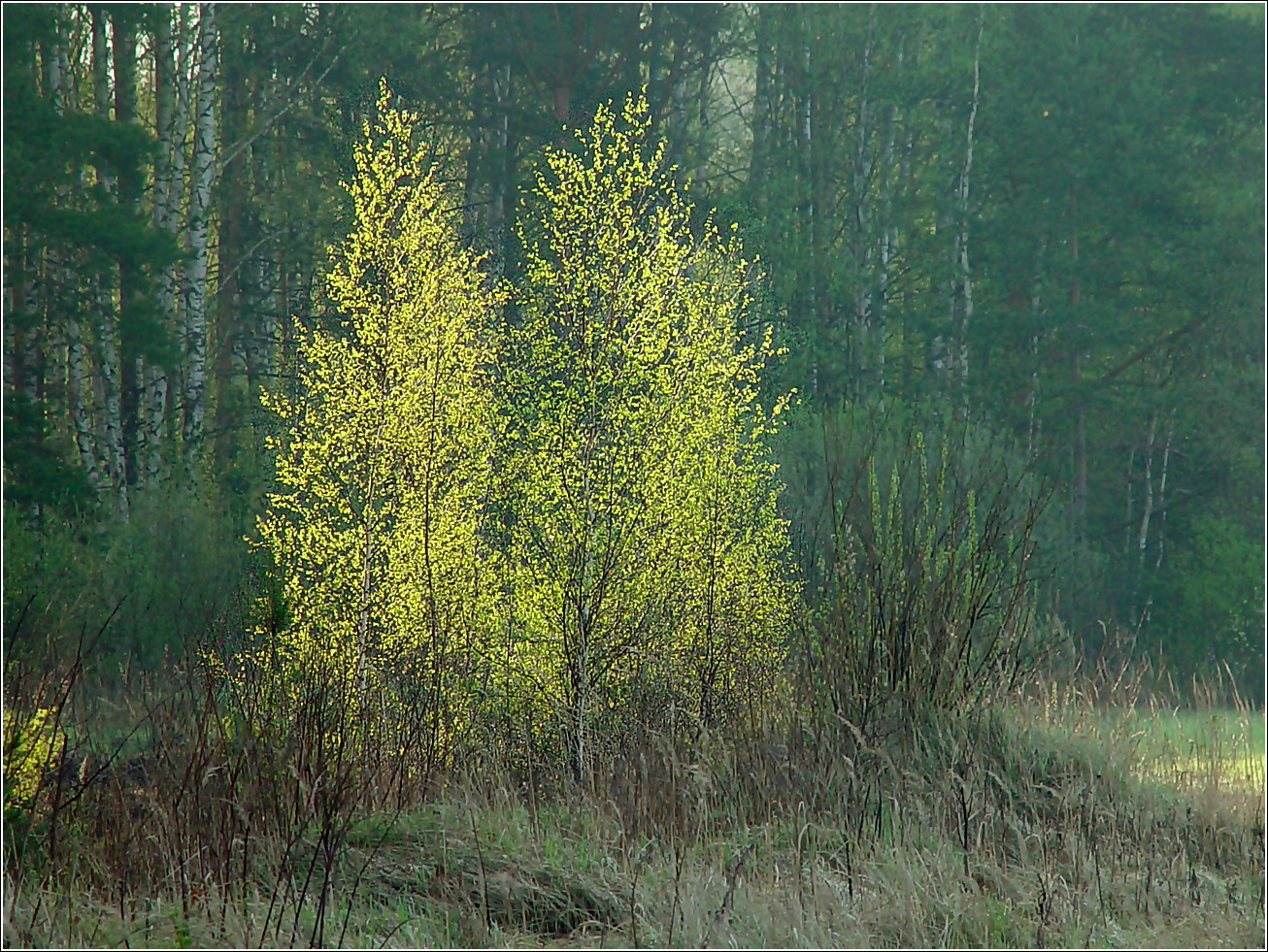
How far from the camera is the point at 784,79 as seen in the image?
1585cm

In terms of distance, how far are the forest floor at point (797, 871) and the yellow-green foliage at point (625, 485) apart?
96 centimetres

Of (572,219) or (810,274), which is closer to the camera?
(572,219)

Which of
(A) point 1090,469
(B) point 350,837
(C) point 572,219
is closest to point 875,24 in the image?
(A) point 1090,469

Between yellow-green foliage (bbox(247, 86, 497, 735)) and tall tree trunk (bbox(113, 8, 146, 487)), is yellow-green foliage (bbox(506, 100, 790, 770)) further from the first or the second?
tall tree trunk (bbox(113, 8, 146, 487))

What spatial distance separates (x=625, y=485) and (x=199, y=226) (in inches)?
273

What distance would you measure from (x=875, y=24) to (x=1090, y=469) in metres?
5.91

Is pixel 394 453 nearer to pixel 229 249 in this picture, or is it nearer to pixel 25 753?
pixel 25 753

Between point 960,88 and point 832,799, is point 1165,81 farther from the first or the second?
point 832,799

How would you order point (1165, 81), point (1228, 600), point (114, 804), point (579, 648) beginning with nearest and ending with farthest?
1. point (114, 804)
2. point (579, 648)
3. point (1228, 600)
4. point (1165, 81)

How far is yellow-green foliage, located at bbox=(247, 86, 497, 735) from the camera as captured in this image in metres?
7.30

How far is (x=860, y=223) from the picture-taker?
15602 millimetres

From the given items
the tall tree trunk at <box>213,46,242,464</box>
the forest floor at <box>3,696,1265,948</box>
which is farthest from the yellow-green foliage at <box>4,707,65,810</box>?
the tall tree trunk at <box>213,46,242,464</box>

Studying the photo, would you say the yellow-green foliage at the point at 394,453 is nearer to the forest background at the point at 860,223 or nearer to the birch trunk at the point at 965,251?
the forest background at the point at 860,223

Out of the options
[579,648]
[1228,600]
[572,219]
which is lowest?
[1228,600]
